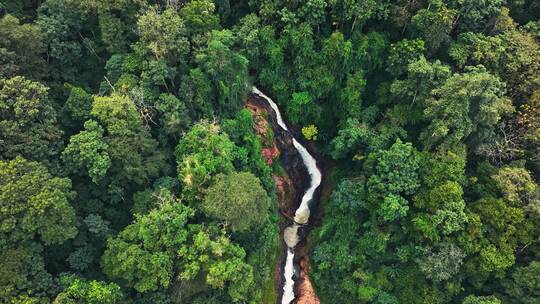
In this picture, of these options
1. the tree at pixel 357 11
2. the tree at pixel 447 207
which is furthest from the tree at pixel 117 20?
the tree at pixel 447 207

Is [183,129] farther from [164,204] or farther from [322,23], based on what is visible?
[322,23]

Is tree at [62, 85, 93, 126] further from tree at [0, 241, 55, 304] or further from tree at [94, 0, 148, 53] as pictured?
tree at [0, 241, 55, 304]

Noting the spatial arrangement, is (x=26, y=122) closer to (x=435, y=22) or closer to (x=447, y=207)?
(x=447, y=207)

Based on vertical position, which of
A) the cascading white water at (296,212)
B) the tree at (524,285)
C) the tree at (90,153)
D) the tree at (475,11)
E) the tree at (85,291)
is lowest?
the cascading white water at (296,212)

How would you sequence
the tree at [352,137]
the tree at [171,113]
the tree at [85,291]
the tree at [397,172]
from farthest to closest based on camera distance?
1. the tree at [352,137]
2. the tree at [397,172]
3. the tree at [171,113]
4. the tree at [85,291]

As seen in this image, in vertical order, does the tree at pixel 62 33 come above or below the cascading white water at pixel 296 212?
above

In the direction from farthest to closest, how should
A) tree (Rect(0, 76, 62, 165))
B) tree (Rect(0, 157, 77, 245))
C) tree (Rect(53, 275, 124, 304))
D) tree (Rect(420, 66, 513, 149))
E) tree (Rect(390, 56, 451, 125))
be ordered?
tree (Rect(390, 56, 451, 125))
tree (Rect(420, 66, 513, 149))
tree (Rect(0, 76, 62, 165))
tree (Rect(53, 275, 124, 304))
tree (Rect(0, 157, 77, 245))

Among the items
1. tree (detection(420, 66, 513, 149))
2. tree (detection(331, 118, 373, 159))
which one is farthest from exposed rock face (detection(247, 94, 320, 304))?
tree (detection(420, 66, 513, 149))

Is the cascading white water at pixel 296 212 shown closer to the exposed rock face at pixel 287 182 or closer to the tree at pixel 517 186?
the exposed rock face at pixel 287 182
